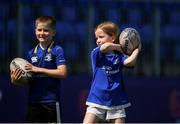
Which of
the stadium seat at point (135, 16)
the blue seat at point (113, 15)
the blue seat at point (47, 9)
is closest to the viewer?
the blue seat at point (47, 9)

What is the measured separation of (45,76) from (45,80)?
6 cm

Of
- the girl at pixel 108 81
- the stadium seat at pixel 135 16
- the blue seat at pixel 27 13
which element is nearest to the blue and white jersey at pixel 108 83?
the girl at pixel 108 81

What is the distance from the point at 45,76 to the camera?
7105 mm

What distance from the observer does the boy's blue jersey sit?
7129mm

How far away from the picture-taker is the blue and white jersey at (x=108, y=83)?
22.7ft

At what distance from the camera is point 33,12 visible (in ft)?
36.6

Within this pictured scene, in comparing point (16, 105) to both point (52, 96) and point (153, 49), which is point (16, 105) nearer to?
point (153, 49)

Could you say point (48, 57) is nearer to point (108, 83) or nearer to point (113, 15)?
point (108, 83)

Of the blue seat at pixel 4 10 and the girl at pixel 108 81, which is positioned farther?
the blue seat at pixel 4 10

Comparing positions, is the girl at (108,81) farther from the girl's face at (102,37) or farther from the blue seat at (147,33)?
the blue seat at (147,33)

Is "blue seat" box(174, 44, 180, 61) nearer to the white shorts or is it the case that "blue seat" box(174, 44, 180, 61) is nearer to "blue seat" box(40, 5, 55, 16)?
"blue seat" box(40, 5, 55, 16)

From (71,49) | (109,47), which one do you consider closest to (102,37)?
(109,47)

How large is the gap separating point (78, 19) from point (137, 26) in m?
1.07

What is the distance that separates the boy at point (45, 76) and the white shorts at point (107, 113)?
0.46 metres
